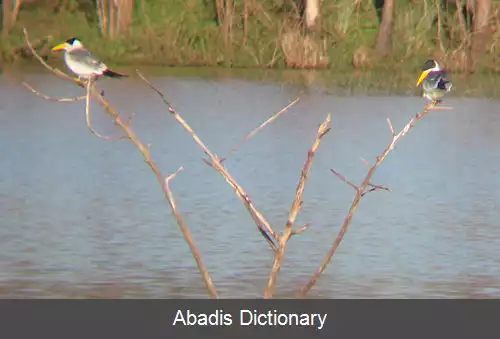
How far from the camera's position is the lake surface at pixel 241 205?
39.0ft

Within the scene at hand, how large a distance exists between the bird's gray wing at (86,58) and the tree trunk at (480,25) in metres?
19.5

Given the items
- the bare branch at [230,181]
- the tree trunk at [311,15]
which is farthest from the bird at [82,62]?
the tree trunk at [311,15]

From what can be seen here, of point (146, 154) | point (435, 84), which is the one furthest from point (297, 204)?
point (435, 84)

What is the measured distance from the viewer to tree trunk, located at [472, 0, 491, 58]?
3200 centimetres

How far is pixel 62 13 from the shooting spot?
37.4m

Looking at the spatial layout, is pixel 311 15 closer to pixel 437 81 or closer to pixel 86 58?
pixel 437 81

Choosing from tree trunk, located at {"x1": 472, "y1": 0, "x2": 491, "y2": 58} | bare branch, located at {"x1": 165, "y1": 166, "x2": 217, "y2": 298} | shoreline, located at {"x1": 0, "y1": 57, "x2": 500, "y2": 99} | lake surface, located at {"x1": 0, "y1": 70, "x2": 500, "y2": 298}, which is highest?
tree trunk, located at {"x1": 472, "y1": 0, "x2": 491, "y2": 58}

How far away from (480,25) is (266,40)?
4.56 m

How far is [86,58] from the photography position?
1234 cm

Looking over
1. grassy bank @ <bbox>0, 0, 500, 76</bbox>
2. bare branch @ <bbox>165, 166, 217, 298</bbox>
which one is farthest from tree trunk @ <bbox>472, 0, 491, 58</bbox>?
bare branch @ <bbox>165, 166, 217, 298</bbox>

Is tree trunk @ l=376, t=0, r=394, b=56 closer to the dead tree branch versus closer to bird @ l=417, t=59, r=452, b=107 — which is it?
bird @ l=417, t=59, r=452, b=107

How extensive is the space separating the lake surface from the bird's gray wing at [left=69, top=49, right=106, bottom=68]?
158 centimetres
